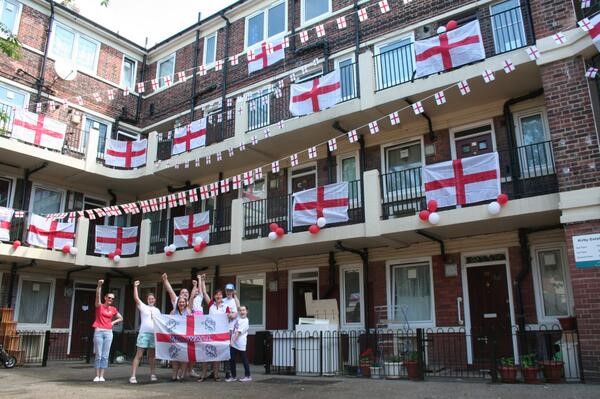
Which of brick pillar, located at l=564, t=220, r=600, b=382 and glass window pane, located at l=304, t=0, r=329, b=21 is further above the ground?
glass window pane, located at l=304, t=0, r=329, b=21

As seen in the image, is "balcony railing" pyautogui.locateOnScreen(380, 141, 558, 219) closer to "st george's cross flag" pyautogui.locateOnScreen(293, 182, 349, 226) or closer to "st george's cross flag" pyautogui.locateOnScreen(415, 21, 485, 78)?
"st george's cross flag" pyautogui.locateOnScreen(293, 182, 349, 226)

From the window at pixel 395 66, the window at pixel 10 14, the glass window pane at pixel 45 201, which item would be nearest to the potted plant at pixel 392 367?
the window at pixel 395 66

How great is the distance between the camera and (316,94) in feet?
45.3

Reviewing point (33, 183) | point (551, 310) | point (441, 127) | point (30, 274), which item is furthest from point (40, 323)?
point (551, 310)

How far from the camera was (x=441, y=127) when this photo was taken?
13211 mm

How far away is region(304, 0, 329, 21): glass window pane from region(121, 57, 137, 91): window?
345 inches

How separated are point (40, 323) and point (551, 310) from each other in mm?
15734

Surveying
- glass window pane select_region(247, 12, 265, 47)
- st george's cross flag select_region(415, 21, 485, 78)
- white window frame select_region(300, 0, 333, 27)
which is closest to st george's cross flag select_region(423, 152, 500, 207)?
st george's cross flag select_region(415, 21, 485, 78)

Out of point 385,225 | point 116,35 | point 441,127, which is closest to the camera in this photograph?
point 385,225

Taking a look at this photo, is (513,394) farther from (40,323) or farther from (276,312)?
(40,323)

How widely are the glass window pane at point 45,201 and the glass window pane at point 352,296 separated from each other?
→ 11.0 m

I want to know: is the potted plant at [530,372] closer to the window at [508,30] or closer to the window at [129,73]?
the window at [508,30]

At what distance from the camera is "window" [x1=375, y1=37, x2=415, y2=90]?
13195 millimetres

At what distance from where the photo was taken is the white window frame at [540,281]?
424 inches
